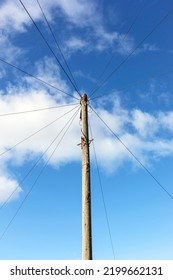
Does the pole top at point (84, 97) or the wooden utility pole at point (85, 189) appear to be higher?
the pole top at point (84, 97)

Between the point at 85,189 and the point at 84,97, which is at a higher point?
the point at 84,97

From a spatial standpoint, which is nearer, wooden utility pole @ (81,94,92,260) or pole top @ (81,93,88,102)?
wooden utility pole @ (81,94,92,260)

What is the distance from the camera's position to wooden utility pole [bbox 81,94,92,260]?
33.7 ft

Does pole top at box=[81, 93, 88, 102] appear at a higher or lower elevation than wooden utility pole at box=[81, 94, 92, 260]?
higher

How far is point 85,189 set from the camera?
36.2 feet

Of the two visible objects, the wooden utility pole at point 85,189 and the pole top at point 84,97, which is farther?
the pole top at point 84,97

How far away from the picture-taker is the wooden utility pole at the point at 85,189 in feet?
33.7

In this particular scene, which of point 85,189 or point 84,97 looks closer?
point 85,189

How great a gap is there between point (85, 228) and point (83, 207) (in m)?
0.56
